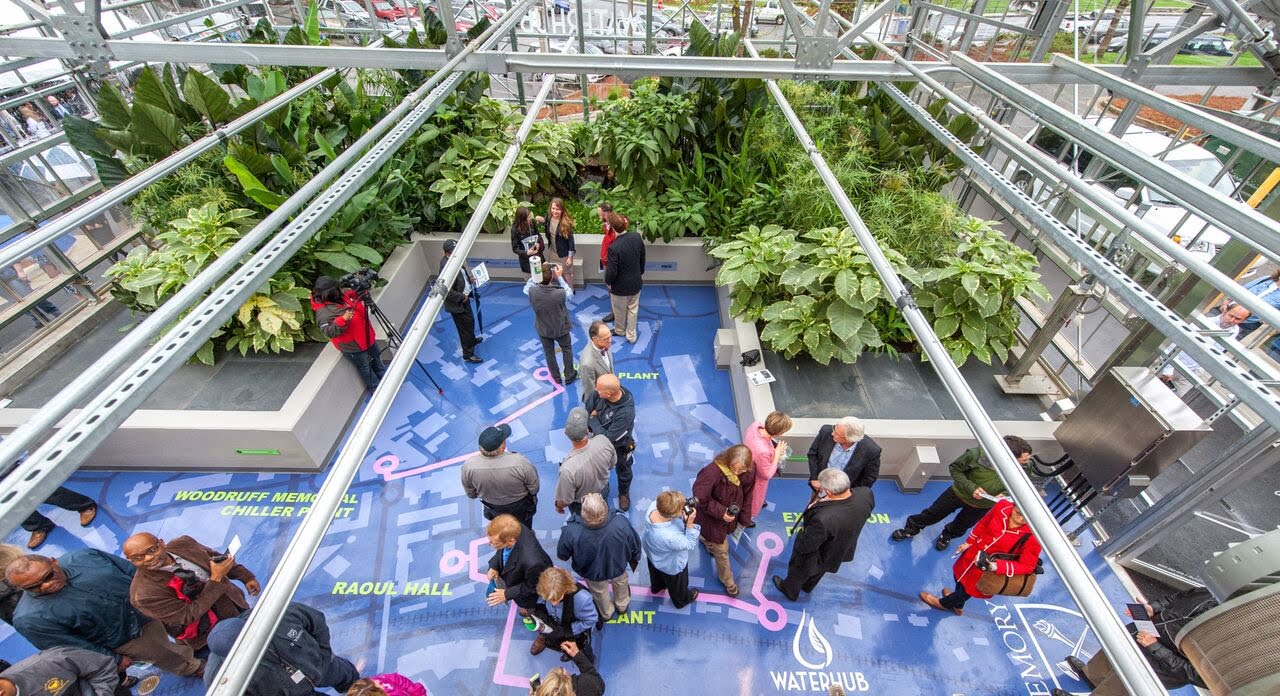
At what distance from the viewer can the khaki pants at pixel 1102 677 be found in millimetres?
3117

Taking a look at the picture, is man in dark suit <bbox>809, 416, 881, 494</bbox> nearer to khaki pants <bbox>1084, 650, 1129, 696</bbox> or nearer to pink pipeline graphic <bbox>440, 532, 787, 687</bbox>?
pink pipeline graphic <bbox>440, 532, 787, 687</bbox>

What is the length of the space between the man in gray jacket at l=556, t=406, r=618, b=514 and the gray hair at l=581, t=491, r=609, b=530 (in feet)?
1.69

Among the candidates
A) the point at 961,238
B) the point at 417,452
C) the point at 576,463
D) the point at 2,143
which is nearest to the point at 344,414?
the point at 417,452

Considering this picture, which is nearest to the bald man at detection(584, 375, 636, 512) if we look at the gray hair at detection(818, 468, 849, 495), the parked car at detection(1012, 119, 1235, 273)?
the gray hair at detection(818, 468, 849, 495)

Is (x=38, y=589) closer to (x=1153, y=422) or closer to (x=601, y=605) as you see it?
(x=601, y=605)

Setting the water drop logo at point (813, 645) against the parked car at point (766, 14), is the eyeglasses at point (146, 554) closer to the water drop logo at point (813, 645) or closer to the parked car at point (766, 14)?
the water drop logo at point (813, 645)

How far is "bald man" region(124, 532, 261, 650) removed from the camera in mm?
2838

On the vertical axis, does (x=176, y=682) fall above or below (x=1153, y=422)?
below

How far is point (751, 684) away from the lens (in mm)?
3619

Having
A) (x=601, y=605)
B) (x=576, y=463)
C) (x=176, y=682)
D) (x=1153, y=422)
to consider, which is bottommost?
(x=176, y=682)

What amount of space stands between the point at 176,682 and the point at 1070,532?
23.0 feet

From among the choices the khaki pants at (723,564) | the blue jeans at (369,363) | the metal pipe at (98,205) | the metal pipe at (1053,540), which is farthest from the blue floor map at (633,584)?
the metal pipe at (98,205)

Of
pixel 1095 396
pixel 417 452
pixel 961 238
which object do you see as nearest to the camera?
pixel 1095 396

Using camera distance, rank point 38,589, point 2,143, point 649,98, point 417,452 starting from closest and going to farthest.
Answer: point 38,589, point 417,452, point 2,143, point 649,98
